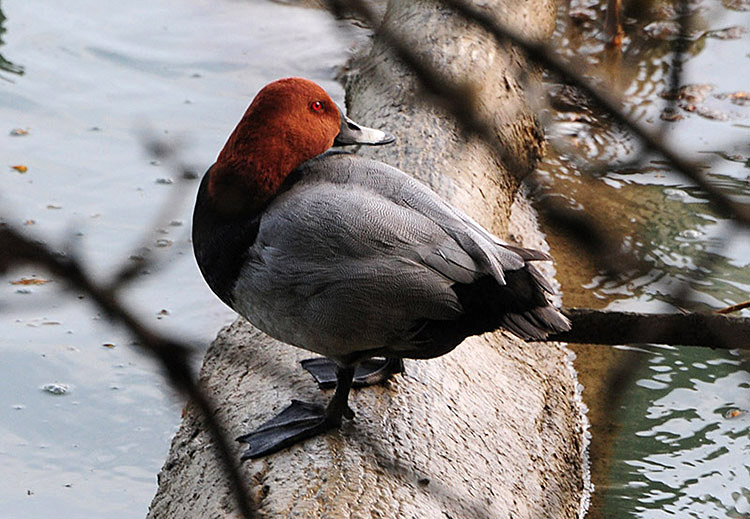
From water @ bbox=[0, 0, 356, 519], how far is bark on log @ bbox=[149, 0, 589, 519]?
1.28 ft

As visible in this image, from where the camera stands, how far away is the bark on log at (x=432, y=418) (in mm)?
2262

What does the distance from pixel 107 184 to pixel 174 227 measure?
0.46 metres

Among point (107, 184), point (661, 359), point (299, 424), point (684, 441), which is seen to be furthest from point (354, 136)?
point (107, 184)

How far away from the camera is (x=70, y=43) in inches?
250

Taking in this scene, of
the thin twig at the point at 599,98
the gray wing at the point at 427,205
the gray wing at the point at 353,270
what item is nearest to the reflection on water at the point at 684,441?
the gray wing at the point at 427,205

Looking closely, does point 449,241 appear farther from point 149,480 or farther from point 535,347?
point 149,480

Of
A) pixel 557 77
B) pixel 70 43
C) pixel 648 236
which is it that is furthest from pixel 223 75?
pixel 557 77

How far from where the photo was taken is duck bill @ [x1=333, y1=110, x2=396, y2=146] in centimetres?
254

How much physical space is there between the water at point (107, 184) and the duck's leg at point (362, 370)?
499 mm

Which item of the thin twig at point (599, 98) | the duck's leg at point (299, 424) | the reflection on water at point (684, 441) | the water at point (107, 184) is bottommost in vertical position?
the water at point (107, 184)

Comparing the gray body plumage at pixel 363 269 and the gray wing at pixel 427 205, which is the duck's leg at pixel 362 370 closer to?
the gray body plumage at pixel 363 269

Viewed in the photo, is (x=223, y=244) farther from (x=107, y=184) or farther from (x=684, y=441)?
(x=107, y=184)

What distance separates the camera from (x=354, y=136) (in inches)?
101

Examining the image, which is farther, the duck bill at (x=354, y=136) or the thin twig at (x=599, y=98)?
the duck bill at (x=354, y=136)
